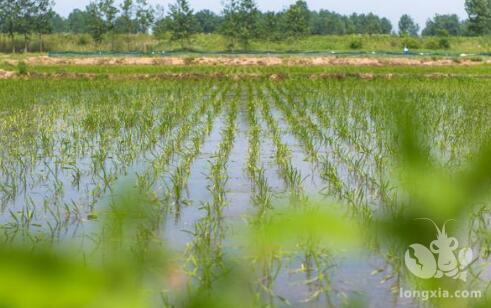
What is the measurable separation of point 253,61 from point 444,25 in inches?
2892

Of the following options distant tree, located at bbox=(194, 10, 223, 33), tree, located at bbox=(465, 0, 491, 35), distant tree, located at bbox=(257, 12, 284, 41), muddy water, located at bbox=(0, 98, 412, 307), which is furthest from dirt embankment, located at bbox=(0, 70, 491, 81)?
distant tree, located at bbox=(194, 10, 223, 33)

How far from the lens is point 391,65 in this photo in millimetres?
28062

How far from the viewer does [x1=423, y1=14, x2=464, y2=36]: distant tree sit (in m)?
86.6

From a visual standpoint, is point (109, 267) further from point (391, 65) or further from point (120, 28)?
point (120, 28)

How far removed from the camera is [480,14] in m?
52.9

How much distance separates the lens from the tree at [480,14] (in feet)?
171

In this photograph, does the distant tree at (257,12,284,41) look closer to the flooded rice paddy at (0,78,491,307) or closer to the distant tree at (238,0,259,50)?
the distant tree at (238,0,259,50)

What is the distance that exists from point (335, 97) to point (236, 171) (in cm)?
762

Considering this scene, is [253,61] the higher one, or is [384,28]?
[384,28]

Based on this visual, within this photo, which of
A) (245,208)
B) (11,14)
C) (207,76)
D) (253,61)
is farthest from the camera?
(11,14)

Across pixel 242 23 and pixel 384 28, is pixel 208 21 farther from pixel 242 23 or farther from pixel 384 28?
pixel 242 23

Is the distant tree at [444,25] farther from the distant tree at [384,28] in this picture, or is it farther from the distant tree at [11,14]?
the distant tree at [11,14]

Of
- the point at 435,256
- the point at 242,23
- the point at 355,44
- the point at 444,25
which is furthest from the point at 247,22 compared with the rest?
the point at 444,25

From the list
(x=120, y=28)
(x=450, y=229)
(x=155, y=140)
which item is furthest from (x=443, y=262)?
(x=120, y=28)
